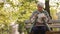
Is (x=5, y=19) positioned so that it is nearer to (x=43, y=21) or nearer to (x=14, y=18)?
(x=14, y=18)

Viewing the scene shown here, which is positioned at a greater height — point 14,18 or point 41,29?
point 41,29

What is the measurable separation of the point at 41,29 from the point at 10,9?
14.4 feet

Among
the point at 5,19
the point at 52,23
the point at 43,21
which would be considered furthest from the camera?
the point at 5,19

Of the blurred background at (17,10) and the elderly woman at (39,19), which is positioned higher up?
the elderly woman at (39,19)

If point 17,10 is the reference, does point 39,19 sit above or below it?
above

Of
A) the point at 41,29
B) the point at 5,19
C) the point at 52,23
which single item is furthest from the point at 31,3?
the point at 41,29

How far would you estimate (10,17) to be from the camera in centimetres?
962

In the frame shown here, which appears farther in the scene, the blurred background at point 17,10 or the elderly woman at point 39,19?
the blurred background at point 17,10

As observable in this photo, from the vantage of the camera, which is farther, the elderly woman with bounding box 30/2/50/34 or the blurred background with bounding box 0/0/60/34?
the blurred background with bounding box 0/0/60/34

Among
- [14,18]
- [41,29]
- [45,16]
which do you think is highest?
[45,16]

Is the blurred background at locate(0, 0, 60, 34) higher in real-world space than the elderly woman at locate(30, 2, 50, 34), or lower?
lower

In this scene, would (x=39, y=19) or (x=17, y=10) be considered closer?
(x=39, y=19)

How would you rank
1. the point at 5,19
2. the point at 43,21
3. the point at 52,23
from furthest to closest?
the point at 5,19, the point at 52,23, the point at 43,21

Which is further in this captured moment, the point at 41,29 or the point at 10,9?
the point at 10,9
